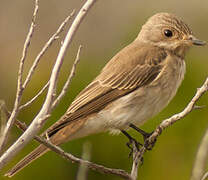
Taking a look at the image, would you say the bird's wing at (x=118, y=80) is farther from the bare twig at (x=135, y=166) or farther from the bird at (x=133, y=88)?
the bare twig at (x=135, y=166)

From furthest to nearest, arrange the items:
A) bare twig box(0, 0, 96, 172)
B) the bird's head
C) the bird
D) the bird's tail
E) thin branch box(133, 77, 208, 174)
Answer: the bird's head, the bird, the bird's tail, thin branch box(133, 77, 208, 174), bare twig box(0, 0, 96, 172)

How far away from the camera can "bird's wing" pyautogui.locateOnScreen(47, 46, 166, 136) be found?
6211 millimetres

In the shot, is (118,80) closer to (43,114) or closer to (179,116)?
(179,116)

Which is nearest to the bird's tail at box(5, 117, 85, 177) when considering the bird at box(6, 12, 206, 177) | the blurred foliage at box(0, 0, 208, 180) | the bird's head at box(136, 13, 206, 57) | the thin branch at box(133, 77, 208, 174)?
the bird at box(6, 12, 206, 177)

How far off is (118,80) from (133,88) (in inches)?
6.9

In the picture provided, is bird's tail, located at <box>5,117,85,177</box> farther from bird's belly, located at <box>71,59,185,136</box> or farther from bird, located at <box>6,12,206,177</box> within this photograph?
bird's belly, located at <box>71,59,185,136</box>

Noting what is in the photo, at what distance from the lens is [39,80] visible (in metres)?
8.33

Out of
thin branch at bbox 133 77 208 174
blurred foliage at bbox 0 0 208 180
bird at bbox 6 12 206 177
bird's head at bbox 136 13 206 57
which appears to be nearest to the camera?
thin branch at bbox 133 77 208 174

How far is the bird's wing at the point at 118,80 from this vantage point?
621 centimetres

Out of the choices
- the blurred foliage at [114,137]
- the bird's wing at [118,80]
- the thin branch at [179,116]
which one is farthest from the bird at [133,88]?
the blurred foliage at [114,137]

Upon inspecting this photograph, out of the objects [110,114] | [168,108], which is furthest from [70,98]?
[110,114]

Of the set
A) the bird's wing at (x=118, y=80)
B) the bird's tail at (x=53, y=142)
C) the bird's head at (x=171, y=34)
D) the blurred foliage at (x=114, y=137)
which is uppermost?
the bird's head at (x=171, y=34)

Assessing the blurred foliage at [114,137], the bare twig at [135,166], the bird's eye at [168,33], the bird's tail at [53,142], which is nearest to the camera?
the bare twig at [135,166]

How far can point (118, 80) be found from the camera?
641cm
